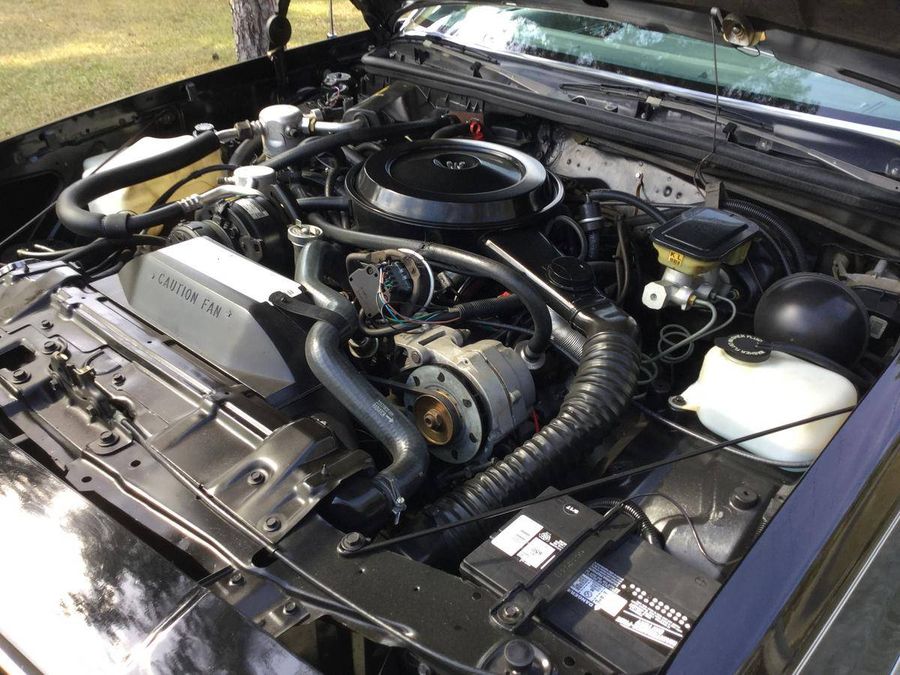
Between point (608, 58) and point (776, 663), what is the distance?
70.2 inches

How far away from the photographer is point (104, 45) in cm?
875

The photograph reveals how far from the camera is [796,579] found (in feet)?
2.94

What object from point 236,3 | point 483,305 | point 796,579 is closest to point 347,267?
point 483,305

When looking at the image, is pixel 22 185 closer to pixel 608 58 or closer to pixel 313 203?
pixel 313 203

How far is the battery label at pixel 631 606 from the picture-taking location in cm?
100

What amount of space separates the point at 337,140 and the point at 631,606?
5.22 ft

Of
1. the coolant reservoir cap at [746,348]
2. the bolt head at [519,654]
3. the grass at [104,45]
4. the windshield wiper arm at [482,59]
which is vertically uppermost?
the windshield wiper arm at [482,59]

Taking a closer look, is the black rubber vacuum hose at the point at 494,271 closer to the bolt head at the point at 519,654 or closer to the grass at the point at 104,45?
the bolt head at the point at 519,654

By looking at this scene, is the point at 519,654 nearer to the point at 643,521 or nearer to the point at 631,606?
the point at 631,606

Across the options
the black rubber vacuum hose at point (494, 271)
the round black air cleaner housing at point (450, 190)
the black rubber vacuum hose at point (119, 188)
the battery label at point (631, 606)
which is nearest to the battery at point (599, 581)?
the battery label at point (631, 606)

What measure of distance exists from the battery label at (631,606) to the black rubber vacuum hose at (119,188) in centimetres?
133

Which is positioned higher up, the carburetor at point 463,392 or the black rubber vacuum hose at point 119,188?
the black rubber vacuum hose at point 119,188

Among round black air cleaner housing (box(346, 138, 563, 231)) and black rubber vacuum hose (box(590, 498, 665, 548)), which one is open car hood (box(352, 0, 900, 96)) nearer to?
round black air cleaner housing (box(346, 138, 563, 231))

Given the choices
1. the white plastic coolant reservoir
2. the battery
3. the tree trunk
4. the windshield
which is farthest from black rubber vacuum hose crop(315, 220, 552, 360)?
the tree trunk
